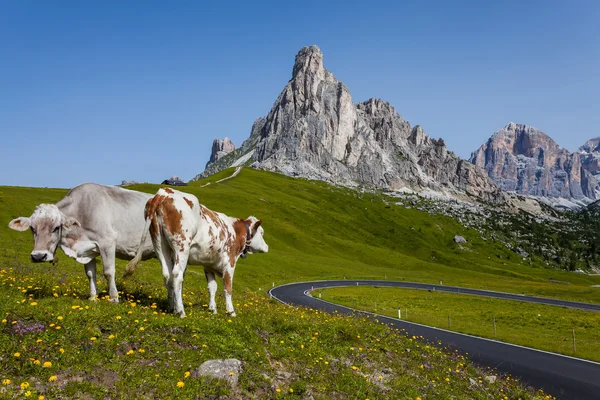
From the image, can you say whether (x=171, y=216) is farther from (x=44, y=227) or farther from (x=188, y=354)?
(x=188, y=354)

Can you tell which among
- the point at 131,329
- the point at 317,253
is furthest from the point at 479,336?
the point at 317,253

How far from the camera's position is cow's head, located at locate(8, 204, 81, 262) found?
10.9 m

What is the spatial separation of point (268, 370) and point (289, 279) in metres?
65.5

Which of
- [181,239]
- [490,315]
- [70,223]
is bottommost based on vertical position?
[490,315]

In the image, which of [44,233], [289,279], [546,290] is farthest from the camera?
[546,290]

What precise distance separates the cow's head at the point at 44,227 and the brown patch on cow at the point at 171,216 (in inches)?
117

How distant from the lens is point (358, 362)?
1212 centimetres

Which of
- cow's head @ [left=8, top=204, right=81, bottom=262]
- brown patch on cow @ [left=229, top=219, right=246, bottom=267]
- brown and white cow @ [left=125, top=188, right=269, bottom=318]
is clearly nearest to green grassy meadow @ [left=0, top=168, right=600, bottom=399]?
brown and white cow @ [left=125, top=188, right=269, bottom=318]

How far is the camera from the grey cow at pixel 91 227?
1119cm

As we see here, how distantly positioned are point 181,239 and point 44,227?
3857 millimetres

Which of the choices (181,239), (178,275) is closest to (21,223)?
(181,239)

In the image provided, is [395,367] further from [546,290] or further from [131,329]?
[546,290]

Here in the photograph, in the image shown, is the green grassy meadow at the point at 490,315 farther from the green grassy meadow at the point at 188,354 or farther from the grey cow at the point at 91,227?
the grey cow at the point at 91,227

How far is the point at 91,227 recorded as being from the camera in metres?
12.0
